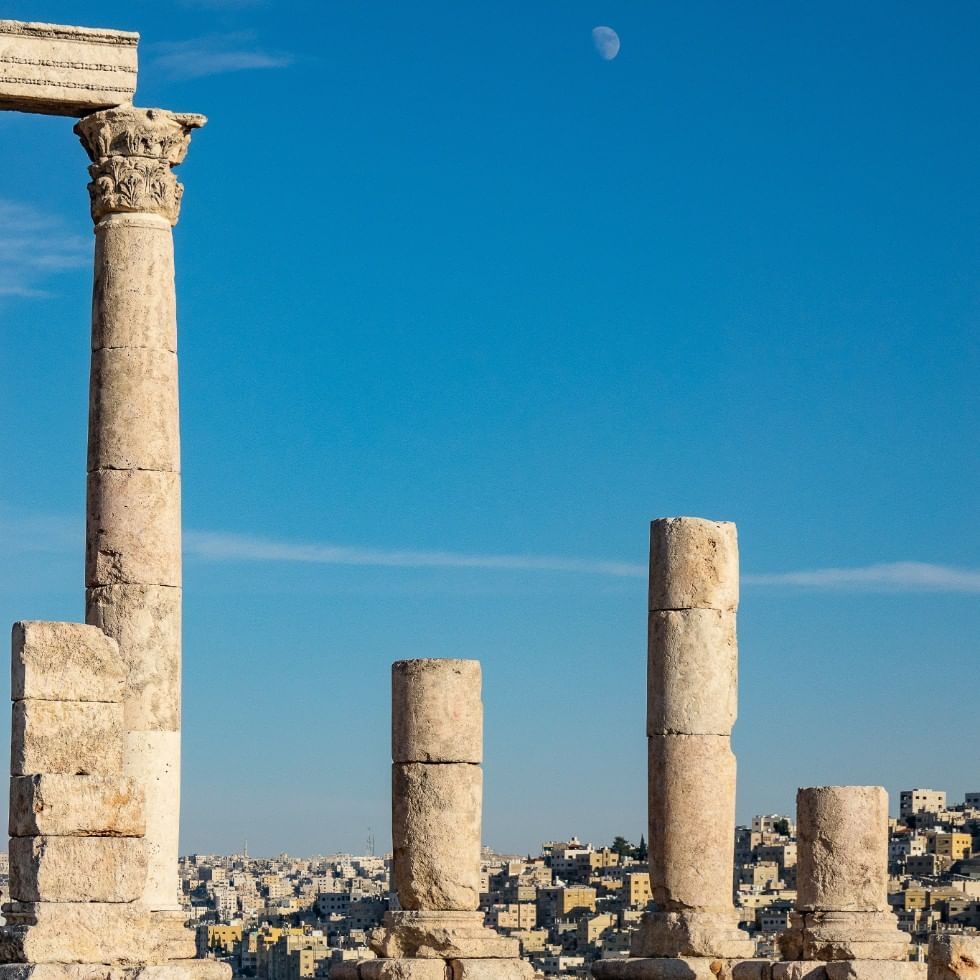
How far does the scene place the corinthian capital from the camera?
3216 cm

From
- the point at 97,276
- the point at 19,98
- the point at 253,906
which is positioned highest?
the point at 19,98

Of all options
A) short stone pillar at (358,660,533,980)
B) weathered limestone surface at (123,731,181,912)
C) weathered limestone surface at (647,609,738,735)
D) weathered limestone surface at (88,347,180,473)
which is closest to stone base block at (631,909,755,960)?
short stone pillar at (358,660,533,980)

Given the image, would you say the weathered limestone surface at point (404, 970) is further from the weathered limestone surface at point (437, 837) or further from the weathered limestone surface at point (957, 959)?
the weathered limestone surface at point (957, 959)

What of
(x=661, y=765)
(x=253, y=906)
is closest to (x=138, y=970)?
(x=661, y=765)

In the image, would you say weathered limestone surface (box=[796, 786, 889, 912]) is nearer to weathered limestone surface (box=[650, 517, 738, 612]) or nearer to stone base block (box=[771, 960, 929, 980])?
stone base block (box=[771, 960, 929, 980])

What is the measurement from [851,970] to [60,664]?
32.0 feet

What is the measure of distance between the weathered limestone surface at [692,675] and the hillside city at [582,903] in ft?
48.1

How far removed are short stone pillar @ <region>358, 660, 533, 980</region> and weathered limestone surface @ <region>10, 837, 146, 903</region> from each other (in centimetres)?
646

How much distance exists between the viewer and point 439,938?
2944cm

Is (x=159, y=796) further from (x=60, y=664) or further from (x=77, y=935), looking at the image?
(x=77, y=935)

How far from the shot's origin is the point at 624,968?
30609 millimetres

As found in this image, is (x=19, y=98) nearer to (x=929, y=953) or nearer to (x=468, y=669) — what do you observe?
(x=468, y=669)

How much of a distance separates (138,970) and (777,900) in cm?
4617

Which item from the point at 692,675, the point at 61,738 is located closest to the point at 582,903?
the point at 692,675
